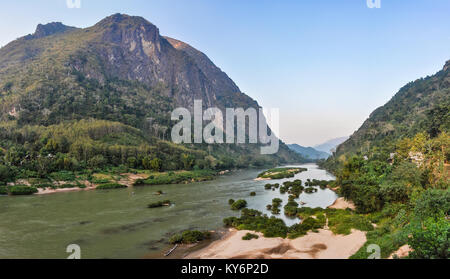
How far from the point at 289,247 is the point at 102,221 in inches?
964

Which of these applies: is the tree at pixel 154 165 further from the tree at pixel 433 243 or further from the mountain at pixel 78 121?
the tree at pixel 433 243

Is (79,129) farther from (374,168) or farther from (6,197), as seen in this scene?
(374,168)

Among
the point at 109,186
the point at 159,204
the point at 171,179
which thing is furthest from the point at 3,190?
the point at 171,179

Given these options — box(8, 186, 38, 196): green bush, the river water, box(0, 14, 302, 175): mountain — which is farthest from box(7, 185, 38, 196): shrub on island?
box(0, 14, 302, 175): mountain

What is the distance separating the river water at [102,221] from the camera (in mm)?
23797

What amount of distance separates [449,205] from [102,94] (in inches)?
7154

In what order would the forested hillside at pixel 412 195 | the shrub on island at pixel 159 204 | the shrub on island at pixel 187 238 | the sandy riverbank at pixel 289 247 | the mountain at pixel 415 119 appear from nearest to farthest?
the forested hillside at pixel 412 195 → the sandy riverbank at pixel 289 247 → the shrub on island at pixel 187 238 → the shrub on island at pixel 159 204 → the mountain at pixel 415 119

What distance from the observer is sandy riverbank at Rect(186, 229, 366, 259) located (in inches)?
794

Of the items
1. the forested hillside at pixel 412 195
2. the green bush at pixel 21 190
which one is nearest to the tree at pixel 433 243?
the forested hillside at pixel 412 195

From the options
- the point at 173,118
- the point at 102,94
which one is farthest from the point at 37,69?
the point at 173,118

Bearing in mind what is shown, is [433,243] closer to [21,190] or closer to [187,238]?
[187,238]

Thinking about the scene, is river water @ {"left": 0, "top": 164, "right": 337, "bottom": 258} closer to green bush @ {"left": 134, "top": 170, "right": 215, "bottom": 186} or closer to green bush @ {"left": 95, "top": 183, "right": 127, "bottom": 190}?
green bush @ {"left": 95, "top": 183, "right": 127, "bottom": 190}

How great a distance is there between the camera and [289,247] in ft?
74.3

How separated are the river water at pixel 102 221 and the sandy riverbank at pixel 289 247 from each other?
544cm
